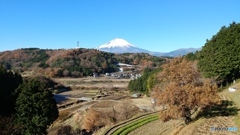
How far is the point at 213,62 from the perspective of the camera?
1692 inches

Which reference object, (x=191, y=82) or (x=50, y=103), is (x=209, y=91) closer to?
(x=191, y=82)

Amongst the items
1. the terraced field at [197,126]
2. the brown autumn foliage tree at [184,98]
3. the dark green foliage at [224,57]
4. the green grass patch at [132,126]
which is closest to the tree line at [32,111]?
the green grass patch at [132,126]

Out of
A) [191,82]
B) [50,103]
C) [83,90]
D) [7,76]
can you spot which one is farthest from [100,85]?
[191,82]

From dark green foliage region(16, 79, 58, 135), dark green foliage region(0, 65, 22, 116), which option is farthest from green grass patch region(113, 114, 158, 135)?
dark green foliage region(0, 65, 22, 116)

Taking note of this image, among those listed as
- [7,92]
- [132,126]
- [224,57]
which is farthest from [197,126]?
[7,92]

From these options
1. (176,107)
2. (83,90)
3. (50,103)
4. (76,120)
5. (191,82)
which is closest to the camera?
(176,107)

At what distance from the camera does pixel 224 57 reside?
41.4 meters

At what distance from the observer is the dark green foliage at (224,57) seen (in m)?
41.0

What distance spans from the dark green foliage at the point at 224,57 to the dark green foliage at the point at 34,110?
24428 millimetres

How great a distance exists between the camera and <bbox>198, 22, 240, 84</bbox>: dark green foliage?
40969mm

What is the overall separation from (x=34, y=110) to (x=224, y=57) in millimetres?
27489

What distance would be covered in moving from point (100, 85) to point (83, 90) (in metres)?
9.44

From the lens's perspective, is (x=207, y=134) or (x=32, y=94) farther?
(x=32, y=94)

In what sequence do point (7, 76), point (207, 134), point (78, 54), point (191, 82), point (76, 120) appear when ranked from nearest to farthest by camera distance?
point (207, 134)
point (191, 82)
point (76, 120)
point (7, 76)
point (78, 54)
